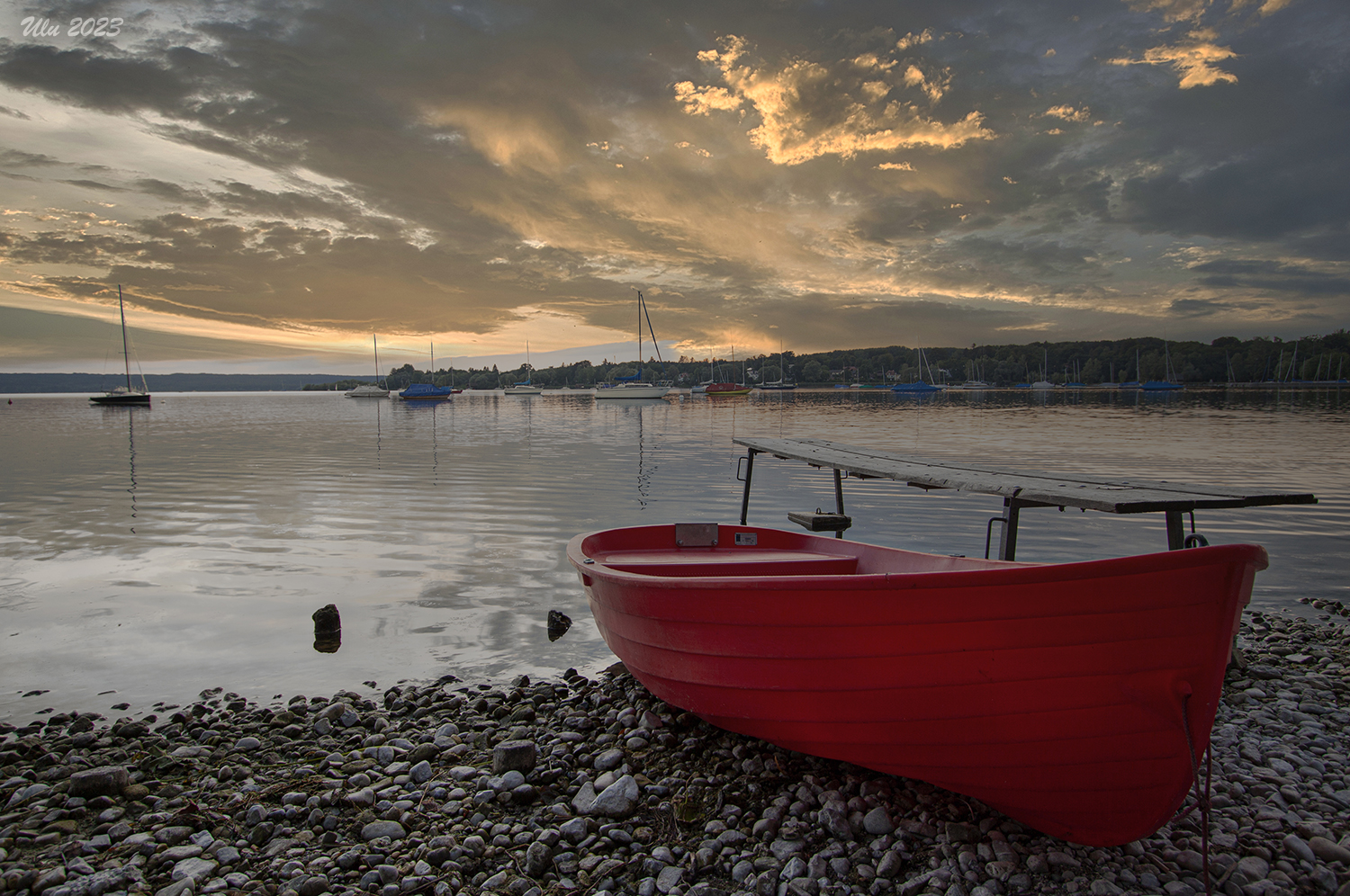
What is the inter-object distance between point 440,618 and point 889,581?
6.68m

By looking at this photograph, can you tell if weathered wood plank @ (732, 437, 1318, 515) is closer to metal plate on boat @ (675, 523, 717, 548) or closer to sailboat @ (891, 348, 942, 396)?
metal plate on boat @ (675, 523, 717, 548)

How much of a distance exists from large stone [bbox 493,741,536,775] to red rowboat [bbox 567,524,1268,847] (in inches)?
57.9

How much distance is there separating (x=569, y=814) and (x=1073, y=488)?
5.10 metres

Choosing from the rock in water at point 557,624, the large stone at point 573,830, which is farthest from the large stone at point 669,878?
the rock in water at point 557,624

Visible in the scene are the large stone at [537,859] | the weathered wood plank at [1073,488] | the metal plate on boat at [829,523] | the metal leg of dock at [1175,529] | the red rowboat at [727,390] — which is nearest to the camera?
the large stone at [537,859]

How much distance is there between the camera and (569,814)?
4.30 m

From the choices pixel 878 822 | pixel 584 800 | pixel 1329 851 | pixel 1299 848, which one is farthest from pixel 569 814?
pixel 1329 851

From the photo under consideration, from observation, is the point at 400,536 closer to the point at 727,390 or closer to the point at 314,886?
the point at 314,886

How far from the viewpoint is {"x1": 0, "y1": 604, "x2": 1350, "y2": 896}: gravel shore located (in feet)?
11.9

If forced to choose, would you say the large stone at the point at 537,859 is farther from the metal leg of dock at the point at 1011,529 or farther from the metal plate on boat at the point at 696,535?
the metal leg of dock at the point at 1011,529

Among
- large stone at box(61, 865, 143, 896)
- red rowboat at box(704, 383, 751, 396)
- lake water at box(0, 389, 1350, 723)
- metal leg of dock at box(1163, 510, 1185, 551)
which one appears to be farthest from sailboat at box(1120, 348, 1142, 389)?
large stone at box(61, 865, 143, 896)

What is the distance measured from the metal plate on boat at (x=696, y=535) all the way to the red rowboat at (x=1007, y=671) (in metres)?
3.05

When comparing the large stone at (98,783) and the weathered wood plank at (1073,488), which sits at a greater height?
the weathered wood plank at (1073,488)

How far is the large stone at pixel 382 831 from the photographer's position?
406 cm
